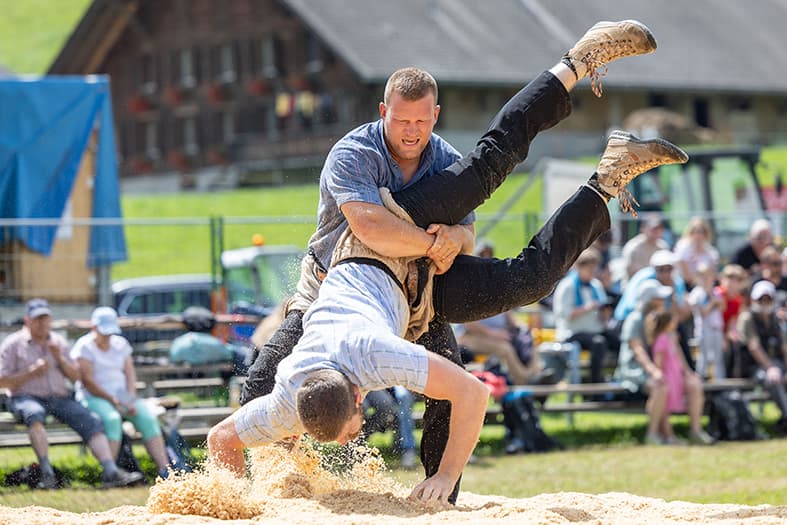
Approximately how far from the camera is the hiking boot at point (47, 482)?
9992 millimetres

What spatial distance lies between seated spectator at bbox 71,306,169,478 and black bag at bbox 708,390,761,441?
20.3ft

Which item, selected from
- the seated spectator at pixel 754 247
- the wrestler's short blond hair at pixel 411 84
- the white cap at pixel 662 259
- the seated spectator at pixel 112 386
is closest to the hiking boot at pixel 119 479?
the seated spectator at pixel 112 386

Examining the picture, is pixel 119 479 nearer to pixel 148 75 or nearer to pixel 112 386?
pixel 112 386

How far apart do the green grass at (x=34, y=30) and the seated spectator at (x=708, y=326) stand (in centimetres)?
5039

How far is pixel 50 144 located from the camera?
598 inches

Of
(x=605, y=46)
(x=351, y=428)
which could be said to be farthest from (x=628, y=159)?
(x=351, y=428)

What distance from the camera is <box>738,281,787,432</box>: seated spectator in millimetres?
14445

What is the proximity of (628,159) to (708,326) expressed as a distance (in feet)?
27.8

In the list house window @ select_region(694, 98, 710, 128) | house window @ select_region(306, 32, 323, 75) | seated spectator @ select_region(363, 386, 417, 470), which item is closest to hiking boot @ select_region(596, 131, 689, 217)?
seated spectator @ select_region(363, 386, 417, 470)

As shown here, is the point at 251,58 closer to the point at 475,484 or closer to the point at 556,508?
the point at 475,484

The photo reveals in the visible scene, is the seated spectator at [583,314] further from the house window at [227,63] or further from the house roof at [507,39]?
the house window at [227,63]

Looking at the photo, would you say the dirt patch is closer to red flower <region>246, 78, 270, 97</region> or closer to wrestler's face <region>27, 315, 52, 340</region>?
wrestler's face <region>27, 315, 52, 340</region>

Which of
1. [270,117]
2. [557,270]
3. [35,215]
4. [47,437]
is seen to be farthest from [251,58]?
[557,270]

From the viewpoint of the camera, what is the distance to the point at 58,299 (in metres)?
13.2
